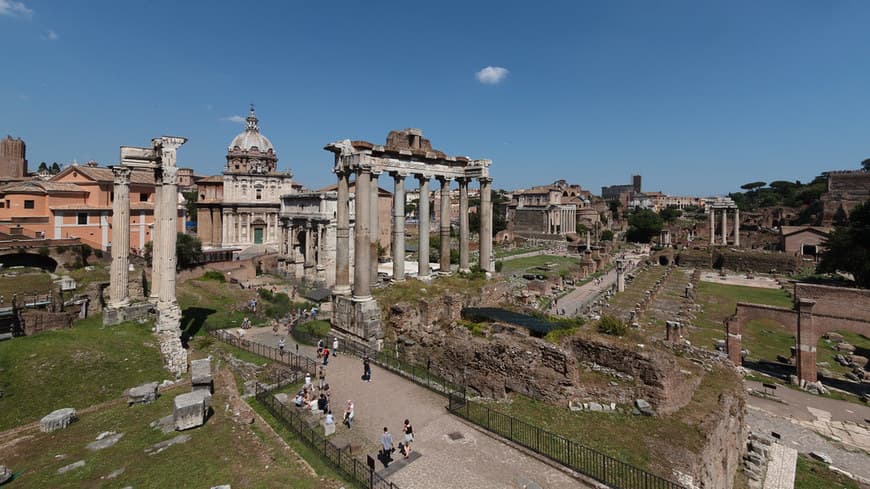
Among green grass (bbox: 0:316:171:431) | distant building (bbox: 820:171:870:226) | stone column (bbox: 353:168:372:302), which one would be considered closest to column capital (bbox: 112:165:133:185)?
green grass (bbox: 0:316:171:431)

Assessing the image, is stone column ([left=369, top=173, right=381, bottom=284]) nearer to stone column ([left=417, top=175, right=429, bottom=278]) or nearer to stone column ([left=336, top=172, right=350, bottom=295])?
stone column ([left=336, top=172, right=350, bottom=295])

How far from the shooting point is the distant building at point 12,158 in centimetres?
6284

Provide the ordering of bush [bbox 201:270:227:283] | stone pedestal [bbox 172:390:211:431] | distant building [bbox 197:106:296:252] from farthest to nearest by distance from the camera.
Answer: distant building [bbox 197:106:296:252], bush [bbox 201:270:227:283], stone pedestal [bbox 172:390:211:431]

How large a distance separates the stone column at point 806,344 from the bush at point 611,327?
15.2m

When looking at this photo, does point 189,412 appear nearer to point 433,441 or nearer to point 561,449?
point 433,441

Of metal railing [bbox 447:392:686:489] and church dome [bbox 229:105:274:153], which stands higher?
church dome [bbox 229:105:274:153]

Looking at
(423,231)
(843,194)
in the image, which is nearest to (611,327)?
(423,231)

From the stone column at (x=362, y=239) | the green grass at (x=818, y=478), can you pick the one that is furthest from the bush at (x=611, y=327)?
the stone column at (x=362, y=239)

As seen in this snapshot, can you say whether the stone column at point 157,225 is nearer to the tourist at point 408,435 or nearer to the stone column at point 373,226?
the stone column at point 373,226

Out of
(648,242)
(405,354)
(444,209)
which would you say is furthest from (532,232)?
(405,354)

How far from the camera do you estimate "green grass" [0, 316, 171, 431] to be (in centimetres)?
1224

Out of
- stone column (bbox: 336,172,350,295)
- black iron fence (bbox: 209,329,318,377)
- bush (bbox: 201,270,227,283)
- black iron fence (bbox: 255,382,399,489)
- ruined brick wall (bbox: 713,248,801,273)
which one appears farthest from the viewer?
ruined brick wall (bbox: 713,248,801,273)

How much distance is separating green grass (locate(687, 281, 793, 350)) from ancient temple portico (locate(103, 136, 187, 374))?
99.3ft

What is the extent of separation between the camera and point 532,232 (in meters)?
114
